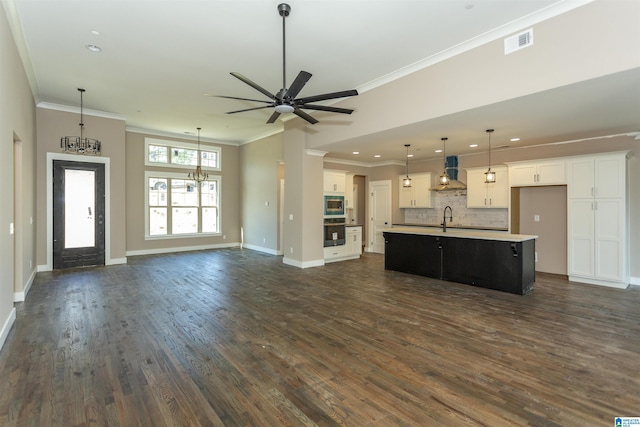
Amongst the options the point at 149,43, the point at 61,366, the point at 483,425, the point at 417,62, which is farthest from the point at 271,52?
the point at 483,425

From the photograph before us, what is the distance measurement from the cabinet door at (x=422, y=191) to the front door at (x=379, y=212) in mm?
746

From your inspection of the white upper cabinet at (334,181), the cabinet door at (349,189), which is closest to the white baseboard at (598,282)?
the white upper cabinet at (334,181)

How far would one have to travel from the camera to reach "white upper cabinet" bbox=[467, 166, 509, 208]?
23.6 ft

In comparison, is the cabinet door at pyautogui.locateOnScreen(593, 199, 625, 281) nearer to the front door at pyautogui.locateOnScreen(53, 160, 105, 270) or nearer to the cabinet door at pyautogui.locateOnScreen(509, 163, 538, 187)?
the cabinet door at pyautogui.locateOnScreen(509, 163, 538, 187)

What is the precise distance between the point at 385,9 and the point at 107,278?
6422 millimetres

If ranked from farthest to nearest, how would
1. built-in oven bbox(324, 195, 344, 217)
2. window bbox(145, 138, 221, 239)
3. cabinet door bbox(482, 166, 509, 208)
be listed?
window bbox(145, 138, 221, 239) → built-in oven bbox(324, 195, 344, 217) → cabinet door bbox(482, 166, 509, 208)

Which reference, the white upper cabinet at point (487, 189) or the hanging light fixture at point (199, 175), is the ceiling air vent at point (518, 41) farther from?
the hanging light fixture at point (199, 175)

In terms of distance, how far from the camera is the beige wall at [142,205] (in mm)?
8438

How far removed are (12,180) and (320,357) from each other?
14.0 feet

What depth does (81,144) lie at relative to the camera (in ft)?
21.7

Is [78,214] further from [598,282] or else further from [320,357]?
[598,282]

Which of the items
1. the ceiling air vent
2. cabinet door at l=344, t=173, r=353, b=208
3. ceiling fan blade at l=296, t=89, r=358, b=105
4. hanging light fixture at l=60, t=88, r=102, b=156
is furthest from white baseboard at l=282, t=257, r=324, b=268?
the ceiling air vent

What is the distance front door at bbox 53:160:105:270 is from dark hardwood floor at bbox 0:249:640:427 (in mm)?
1819

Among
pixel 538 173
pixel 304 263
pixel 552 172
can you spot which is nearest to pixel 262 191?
pixel 304 263
